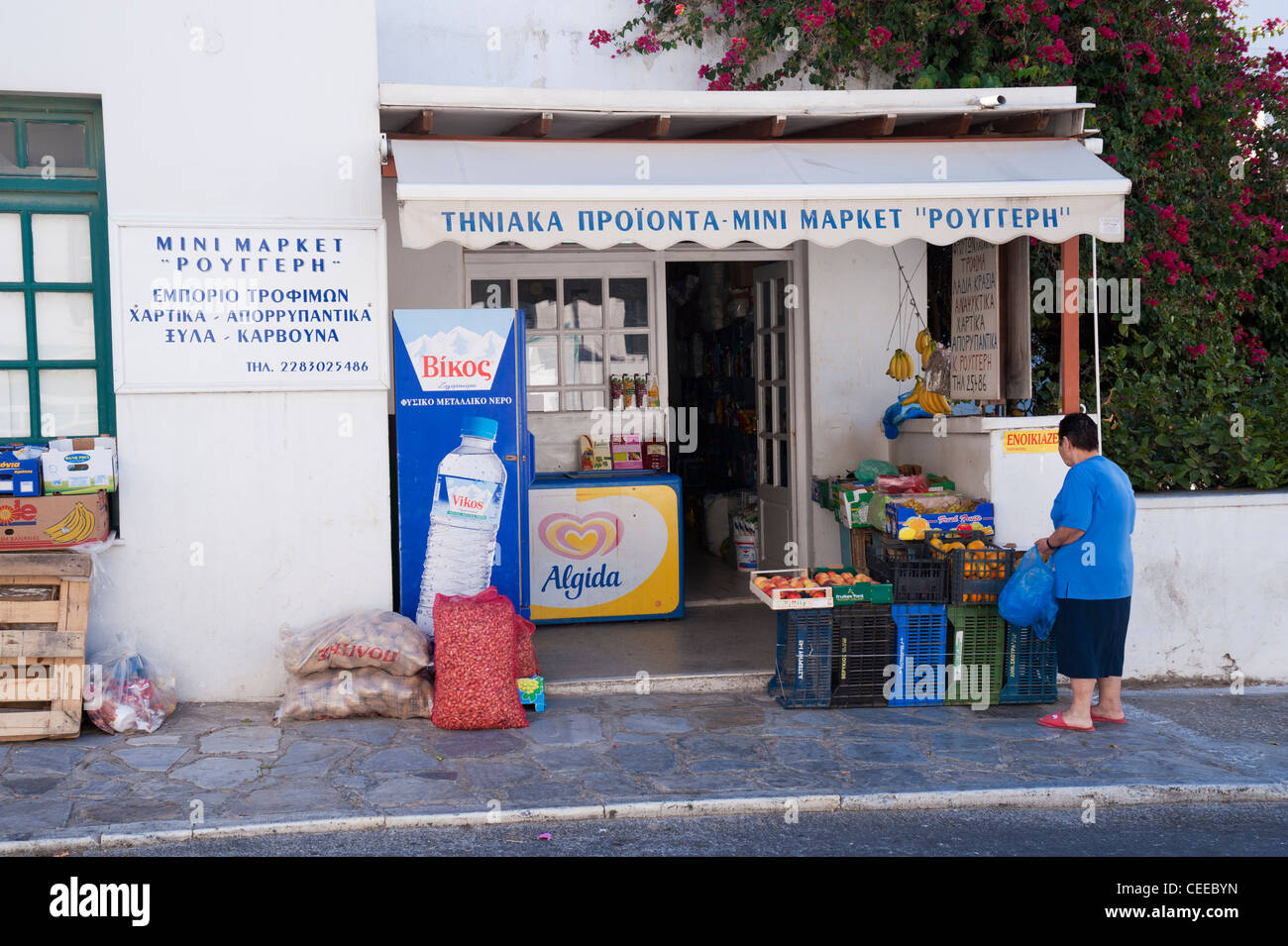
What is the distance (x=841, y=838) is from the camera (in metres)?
5.26

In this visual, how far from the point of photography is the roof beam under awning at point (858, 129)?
312 inches

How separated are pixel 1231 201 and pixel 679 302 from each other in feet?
17.8

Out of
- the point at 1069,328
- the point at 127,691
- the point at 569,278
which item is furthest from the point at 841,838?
the point at 569,278

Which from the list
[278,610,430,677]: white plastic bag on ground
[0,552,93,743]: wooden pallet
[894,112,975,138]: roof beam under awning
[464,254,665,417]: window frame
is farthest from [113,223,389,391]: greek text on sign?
[894,112,975,138]: roof beam under awning

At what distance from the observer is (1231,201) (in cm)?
1084

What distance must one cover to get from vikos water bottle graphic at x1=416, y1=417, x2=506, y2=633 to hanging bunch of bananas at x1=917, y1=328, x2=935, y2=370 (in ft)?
11.3

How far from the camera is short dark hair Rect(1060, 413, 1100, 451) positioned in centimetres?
661

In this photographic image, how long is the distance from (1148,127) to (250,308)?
7.99 metres

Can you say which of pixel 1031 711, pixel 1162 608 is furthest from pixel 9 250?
pixel 1162 608

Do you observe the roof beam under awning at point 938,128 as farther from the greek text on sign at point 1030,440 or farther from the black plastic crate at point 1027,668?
the black plastic crate at point 1027,668

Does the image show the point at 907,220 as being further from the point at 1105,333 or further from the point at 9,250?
the point at 9,250

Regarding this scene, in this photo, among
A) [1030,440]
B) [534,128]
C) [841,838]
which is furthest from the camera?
[1030,440]

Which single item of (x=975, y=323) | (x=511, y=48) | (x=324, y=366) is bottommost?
(x=324, y=366)

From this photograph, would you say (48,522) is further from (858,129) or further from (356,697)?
(858,129)
